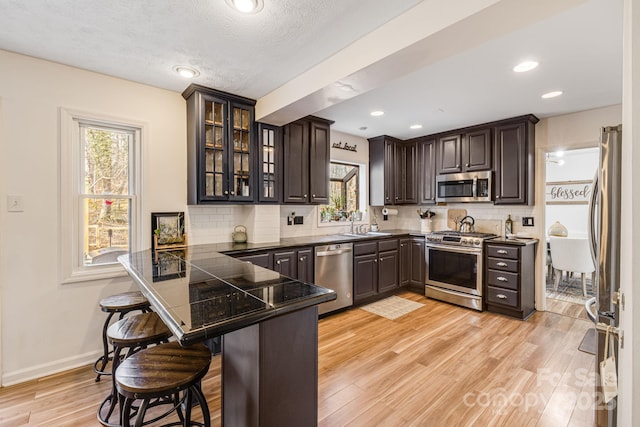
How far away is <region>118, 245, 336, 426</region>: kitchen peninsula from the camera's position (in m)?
1.12

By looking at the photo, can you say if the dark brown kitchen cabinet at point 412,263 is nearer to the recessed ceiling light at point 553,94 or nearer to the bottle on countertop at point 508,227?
the bottle on countertop at point 508,227

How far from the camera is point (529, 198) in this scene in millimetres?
3785

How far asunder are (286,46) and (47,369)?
3.26 m

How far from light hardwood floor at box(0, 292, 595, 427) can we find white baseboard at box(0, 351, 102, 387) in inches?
2.5

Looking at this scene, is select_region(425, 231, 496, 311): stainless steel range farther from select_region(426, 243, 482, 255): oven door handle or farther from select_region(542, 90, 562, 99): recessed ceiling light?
A: select_region(542, 90, 562, 99): recessed ceiling light

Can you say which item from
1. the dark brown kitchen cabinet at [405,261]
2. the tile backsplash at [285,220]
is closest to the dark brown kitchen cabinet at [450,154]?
the tile backsplash at [285,220]

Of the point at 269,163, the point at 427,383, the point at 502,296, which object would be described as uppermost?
the point at 269,163

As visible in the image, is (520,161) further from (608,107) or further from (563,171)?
(563,171)

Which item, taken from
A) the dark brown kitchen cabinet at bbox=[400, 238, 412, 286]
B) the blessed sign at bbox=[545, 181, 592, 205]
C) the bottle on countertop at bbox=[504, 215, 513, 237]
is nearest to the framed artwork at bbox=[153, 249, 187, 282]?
the dark brown kitchen cabinet at bbox=[400, 238, 412, 286]

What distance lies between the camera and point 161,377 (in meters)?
1.23

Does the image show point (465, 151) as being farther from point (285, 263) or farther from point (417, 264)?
point (285, 263)

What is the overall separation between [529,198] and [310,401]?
3.84 metres

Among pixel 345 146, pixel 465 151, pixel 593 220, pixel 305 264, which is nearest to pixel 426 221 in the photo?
pixel 465 151

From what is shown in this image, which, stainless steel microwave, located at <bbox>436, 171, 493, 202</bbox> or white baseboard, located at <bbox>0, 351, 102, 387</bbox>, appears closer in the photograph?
white baseboard, located at <bbox>0, 351, 102, 387</bbox>
